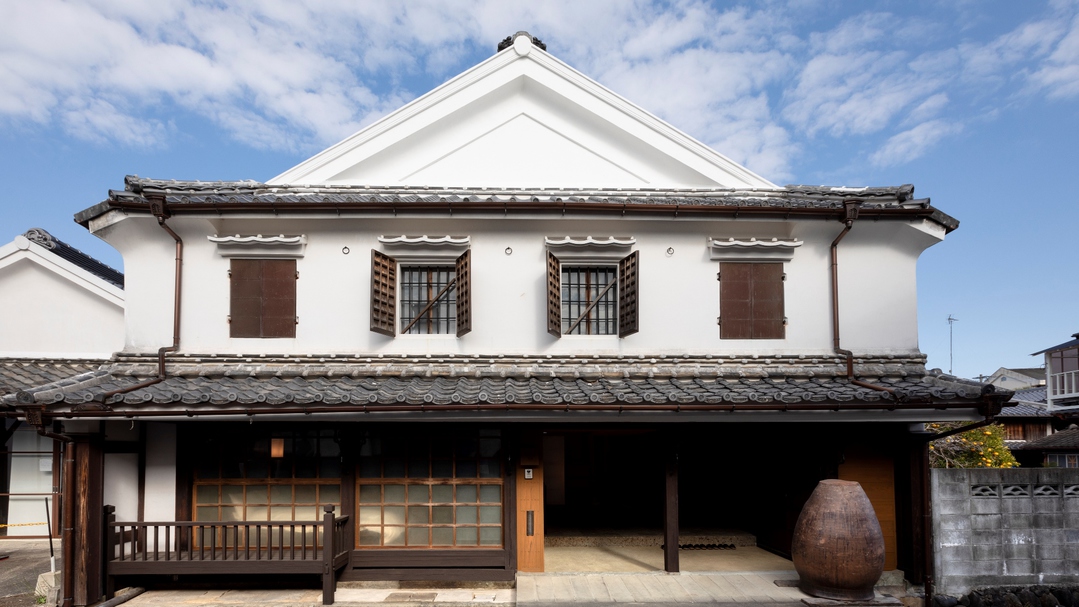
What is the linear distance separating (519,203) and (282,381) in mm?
5032

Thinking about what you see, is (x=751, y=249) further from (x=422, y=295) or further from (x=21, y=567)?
(x=21, y=567)

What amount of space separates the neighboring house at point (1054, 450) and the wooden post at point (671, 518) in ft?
96.6

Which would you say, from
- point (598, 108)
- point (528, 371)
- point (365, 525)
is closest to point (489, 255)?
point (528, 371)

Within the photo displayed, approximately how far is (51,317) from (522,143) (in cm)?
1188

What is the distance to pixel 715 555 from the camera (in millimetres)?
11938

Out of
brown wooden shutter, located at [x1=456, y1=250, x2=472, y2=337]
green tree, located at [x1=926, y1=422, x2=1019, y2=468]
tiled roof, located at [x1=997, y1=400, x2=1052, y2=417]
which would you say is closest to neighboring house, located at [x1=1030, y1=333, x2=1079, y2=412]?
tiled roof, located at [x1=997, y1=400, x2=1052, y2=417]

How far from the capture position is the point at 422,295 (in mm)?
11469

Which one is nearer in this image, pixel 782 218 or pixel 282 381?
pixel 282 381

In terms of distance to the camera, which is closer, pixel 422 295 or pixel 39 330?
pixel 422 295

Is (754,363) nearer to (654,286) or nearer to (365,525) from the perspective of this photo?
(654,286)

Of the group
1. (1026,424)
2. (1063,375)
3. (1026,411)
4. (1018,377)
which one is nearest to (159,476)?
(1026,424)

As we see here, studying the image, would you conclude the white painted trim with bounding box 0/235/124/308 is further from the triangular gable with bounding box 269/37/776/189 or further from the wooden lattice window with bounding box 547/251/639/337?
the wooden lattice window with bounding box 547/251/639/337

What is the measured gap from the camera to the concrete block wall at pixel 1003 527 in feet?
33.1

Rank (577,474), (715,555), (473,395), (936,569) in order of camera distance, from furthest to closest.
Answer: (577,474) < (715,555) < (936,569) < (473,395)
